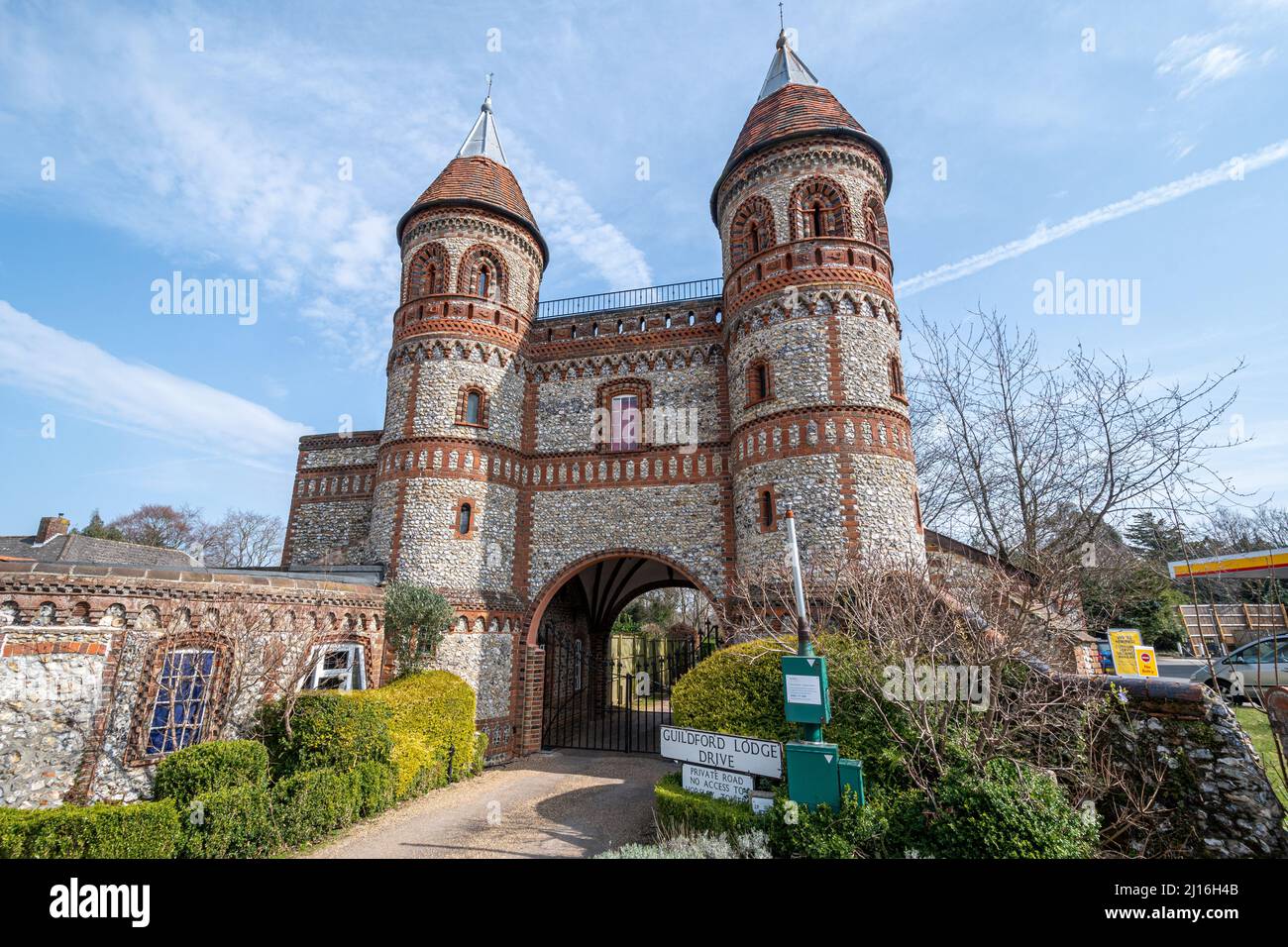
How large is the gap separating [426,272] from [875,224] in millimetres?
13622

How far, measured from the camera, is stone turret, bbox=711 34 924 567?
13484 millimetres

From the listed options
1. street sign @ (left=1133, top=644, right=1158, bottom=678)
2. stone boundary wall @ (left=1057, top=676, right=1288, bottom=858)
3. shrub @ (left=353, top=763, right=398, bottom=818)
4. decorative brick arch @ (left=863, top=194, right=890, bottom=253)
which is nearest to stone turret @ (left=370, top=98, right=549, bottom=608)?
shrub @ (left=353, top=763, right=398, bottom=818)

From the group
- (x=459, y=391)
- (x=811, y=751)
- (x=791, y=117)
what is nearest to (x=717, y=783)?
(x=811, y=751)

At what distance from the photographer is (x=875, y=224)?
53.5 feet

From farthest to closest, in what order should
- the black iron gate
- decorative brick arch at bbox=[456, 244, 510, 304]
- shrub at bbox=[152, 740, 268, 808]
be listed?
decorative brick arch at bbox=[456, 244, 510, 304], the black iron gate, shrub at bbox=[152, 740, 268, 808]

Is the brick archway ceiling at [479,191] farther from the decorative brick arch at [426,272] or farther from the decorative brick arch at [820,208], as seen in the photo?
the decorative brick arch at [820,208]

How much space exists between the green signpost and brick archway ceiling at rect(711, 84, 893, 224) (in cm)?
1452

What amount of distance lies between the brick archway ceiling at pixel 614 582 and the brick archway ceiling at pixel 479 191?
446 inches

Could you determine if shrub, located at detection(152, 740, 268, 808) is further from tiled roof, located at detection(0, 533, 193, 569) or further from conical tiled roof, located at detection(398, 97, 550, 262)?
conical tiled roof, located at detection(398, 97, 550, 262)

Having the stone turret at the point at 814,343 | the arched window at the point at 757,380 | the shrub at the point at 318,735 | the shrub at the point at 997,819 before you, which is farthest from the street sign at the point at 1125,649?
the shrub at the point at 318,735

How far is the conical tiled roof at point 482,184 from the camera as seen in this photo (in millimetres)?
18219

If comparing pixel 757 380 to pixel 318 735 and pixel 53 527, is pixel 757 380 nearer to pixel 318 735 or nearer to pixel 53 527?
pixel 318 735
